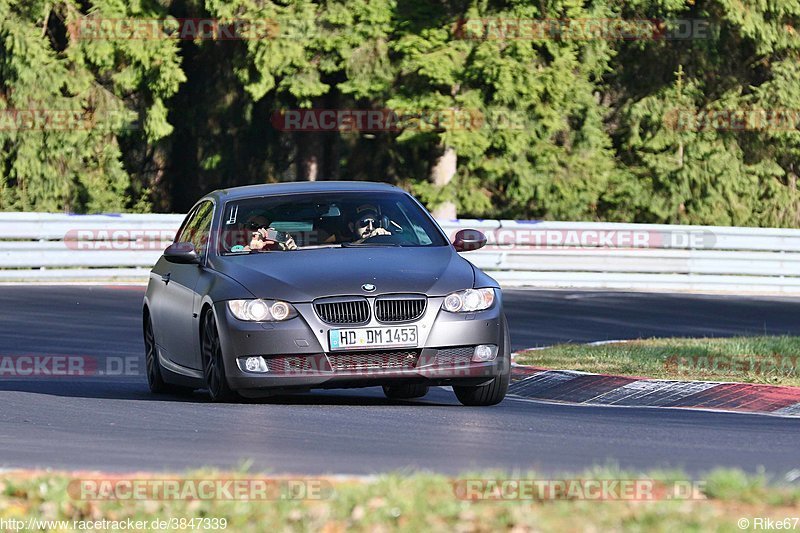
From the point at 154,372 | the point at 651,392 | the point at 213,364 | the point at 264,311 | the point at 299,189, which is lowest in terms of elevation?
the point at 651,392

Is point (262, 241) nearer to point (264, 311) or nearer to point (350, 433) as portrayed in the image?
point (264, 311)

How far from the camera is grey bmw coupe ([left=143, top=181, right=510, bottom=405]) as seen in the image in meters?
10.6

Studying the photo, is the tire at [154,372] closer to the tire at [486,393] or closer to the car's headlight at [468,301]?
the tire at [486,393]

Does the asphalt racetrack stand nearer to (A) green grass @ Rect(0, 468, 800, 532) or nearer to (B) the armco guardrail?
(A) green grass @ Rect(0, 468, 800, 532)

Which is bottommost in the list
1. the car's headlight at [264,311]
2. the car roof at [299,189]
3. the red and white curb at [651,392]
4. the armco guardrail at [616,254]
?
the armco guardrail at [616,254]

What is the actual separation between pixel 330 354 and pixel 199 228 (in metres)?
2.50

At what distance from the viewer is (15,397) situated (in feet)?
40.6

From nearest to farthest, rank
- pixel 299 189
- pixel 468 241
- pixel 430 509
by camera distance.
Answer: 1. pixel 430 509
2. pixel 468 241
3. pixel 299 189

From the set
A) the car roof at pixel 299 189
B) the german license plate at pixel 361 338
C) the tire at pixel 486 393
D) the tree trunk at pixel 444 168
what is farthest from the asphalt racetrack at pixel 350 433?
the tree trunk at pixel 444 168

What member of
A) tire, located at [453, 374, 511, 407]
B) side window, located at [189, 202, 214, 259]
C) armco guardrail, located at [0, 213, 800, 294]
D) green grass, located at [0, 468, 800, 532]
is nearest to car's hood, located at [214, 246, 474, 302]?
side window, located at [189, 202, 214, 259]

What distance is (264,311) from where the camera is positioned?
10.7 metres

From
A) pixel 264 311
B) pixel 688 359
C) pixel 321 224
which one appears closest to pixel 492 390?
pixel 321 224

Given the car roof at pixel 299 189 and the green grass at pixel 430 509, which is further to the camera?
the car roof at pixel 299 189

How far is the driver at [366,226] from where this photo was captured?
11.8 meters
